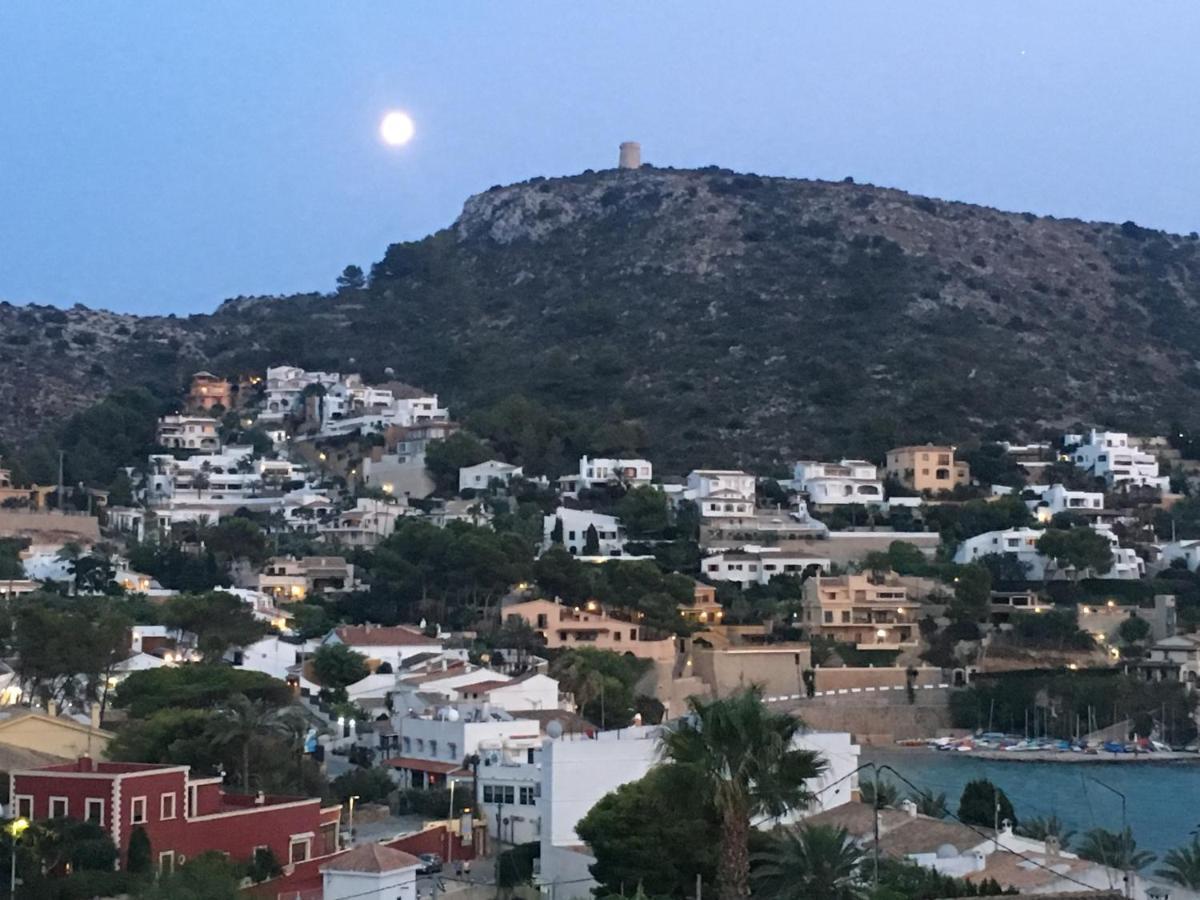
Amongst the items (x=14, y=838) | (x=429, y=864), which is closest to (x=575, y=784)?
(x=429, y=864)

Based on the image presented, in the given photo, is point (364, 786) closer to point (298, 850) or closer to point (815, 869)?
point (298, 850)

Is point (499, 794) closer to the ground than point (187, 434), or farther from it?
A: closer to the ground

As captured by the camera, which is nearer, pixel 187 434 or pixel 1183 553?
pixel 1183 553

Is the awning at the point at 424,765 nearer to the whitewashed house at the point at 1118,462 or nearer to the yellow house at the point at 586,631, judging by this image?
the yellow house at the point at 586,631

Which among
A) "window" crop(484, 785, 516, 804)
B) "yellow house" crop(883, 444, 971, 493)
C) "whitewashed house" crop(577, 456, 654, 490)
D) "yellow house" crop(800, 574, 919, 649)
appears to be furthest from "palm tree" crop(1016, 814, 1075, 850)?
"yellow house" crop(883, 444, 971, 493)

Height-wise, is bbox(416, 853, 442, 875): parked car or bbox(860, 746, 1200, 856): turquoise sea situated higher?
bbox(416, 853, 442, 875): parked car

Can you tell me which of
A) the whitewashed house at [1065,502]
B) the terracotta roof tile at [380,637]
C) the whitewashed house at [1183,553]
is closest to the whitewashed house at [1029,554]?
the whitewashed house at [1183,553]

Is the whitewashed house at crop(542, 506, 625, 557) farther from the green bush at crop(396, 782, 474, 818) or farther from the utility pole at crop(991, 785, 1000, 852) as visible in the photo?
the utility pole at crop(991, 785, 1000, 852)

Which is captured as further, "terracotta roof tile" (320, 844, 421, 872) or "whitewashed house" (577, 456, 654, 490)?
"whitewashed house" (577, 456, 654, 490)
